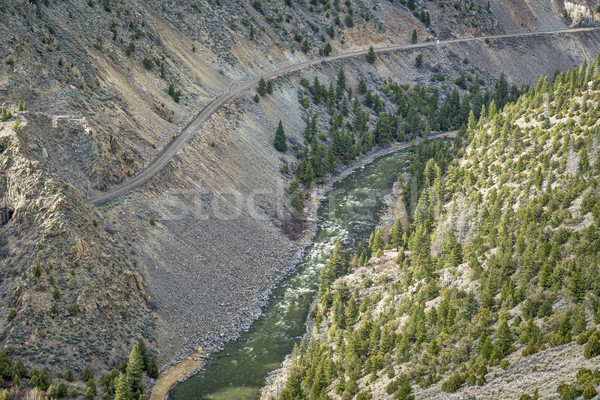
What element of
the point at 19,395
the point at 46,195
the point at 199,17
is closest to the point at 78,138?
the point at 46,195

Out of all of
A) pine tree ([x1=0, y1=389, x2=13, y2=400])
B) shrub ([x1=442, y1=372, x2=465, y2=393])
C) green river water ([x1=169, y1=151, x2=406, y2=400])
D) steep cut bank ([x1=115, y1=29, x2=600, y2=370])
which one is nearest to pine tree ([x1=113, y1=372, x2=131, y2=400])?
green river water ([x1=169, y1=151, x2=406, y2=400])

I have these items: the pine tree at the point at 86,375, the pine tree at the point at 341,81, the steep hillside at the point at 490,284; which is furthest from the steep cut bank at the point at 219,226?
the pine tree at the point at 341,81

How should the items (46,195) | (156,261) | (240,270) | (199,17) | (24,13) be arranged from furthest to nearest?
(199,17) < (24,13) < (240,270) < (156,261) < (46,195)

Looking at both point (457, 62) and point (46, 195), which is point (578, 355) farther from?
point (457, 62)

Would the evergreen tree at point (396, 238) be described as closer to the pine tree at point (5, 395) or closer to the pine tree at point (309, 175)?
the pine tree at point (309, 175)

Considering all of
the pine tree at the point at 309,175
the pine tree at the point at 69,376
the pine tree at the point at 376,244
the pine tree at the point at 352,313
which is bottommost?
the pine tree at the point at 69,376
